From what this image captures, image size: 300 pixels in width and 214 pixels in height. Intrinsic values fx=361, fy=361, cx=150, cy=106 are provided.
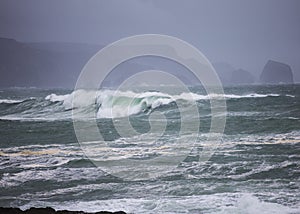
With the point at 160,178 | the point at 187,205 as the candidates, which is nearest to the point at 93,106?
the point at 160,178

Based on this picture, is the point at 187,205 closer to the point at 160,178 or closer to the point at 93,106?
the point at 160,178

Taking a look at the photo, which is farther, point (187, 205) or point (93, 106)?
point (93, 106)

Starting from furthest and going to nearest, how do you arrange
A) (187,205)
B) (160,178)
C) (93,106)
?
(93,106), (160,178), (187,205)

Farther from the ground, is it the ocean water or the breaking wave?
the breaking wave

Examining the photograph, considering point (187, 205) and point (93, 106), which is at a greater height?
point (93, 106)

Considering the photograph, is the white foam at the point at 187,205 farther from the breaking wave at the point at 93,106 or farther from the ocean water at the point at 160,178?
the breaking wave at the point at 93,106

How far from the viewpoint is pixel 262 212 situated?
17.8 ft

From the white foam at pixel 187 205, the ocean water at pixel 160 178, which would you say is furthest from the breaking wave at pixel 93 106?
the white foam at pixel 187 205

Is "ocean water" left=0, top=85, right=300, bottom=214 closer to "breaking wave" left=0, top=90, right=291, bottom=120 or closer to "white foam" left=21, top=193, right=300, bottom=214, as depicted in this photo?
"white foam" left=21, top=193, right=300, bottom=214

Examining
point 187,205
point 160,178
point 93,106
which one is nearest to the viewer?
point 187,205

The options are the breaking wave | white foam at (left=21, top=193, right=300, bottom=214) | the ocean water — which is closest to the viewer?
Answer: white foam at (left=21, top=193, right=300, bottom=214)

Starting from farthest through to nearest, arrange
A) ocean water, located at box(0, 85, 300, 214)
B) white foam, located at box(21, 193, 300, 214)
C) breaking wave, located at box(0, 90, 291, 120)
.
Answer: breaking wave, located at box(0, 90, 291, 120) → ocean water, located at box(0, 85, 300, 214) → white foam, located at box(21, 193, 300, 214)

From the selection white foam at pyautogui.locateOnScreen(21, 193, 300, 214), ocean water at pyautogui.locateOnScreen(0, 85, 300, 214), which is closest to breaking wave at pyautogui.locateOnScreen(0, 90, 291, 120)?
ocean water at pyautogui.locateOnScreen(0, 85, 300, 214)

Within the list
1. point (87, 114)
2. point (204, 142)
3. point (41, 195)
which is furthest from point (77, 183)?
point (87, 114)
